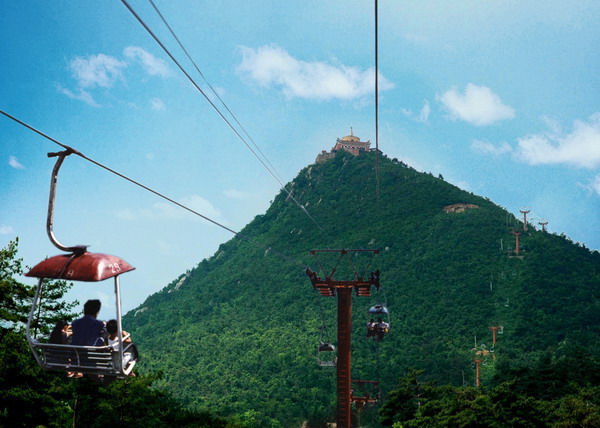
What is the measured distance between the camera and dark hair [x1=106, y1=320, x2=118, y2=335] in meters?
7.83

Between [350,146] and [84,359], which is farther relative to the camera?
[350,146]

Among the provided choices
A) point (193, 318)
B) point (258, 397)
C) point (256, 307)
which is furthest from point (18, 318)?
point (193, 318)

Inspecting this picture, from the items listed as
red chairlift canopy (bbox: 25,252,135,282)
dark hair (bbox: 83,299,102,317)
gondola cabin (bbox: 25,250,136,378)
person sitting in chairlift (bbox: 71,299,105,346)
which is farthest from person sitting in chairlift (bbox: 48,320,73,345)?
red chairlift canopy (bbox: 25,252,135,282)

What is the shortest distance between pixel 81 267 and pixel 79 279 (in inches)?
6.9

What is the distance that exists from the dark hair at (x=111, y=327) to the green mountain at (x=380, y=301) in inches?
1503

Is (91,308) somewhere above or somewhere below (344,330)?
above

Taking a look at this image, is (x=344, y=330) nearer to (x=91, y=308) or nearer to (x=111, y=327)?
(x=111, y=327)

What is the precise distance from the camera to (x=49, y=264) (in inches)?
282

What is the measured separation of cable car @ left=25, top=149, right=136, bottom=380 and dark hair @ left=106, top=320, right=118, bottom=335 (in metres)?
0.23

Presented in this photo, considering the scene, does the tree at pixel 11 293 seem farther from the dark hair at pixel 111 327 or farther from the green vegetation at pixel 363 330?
the dark hair at pixel 111 327

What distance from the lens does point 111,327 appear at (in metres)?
7.84

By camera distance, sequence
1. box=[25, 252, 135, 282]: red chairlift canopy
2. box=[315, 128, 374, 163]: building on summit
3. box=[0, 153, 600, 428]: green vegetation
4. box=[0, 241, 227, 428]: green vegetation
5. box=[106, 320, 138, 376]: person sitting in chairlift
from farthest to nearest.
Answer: box=[315, 128, 374, 163]: building on summit, box=[0, 153, 600, 428]: green vegetation, box=[0, 241, 227, 428]: green vegetation, box=[106, 320, 138, 376]: person sitting in chairlift, box=[25, 252, 135, 282]: red chairlift canopy

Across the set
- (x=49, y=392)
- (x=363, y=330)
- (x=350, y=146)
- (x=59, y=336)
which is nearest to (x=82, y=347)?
(x=59, y=336)

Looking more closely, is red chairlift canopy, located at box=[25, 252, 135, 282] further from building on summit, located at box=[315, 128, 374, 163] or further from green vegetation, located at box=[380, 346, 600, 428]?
building on summit, located at box=[315, 128, 374, 163]
